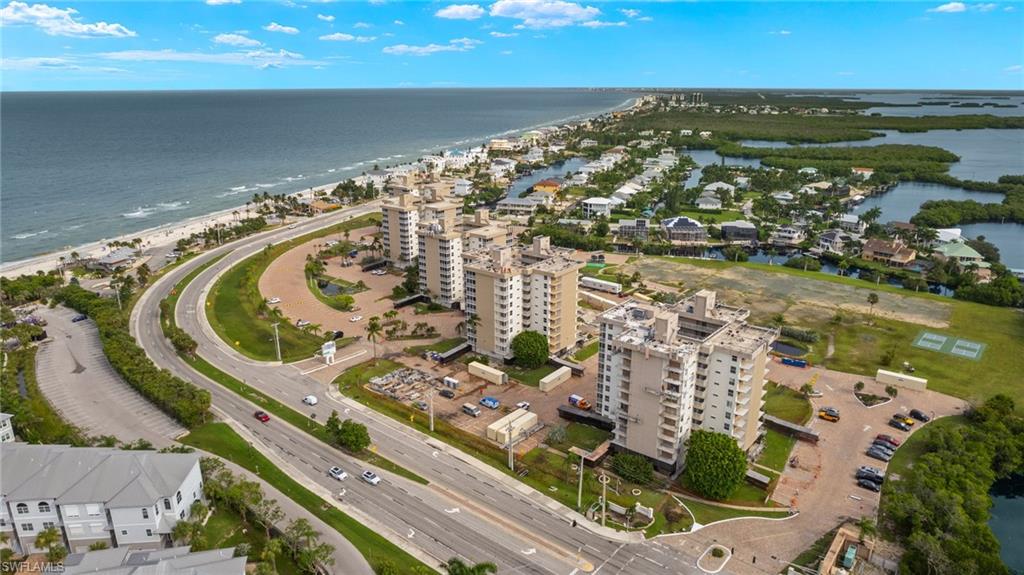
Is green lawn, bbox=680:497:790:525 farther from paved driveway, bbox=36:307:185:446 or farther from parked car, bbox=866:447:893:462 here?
paved driveway, bbox=36:307:185:446

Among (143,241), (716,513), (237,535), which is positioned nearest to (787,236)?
(716,513)

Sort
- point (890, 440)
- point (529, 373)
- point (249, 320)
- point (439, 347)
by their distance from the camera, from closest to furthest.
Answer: point (890, 440), point (529, 373), point (439, 347), point (249, 320)

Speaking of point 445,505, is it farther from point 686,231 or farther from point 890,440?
point 686,231

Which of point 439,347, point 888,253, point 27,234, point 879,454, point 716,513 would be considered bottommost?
point 716,513

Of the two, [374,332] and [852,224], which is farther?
[852,224]

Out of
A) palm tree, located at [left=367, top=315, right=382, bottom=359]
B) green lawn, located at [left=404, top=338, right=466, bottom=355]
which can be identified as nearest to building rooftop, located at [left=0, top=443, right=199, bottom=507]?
palm tree, located at [left=367, top=315, right=382, bottom=359]

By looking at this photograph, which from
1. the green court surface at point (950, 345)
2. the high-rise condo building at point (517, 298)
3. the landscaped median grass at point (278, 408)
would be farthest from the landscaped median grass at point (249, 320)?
the green court surface at point (950, 345)

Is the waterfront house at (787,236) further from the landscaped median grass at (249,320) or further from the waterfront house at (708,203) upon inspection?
the landscaped median grass at (249,320)
